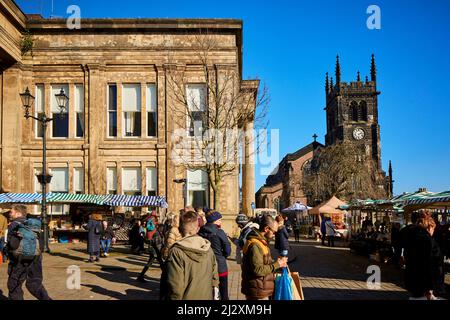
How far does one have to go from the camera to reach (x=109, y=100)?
2625cm

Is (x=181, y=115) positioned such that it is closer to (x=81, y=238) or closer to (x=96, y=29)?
(x=96, y=29)

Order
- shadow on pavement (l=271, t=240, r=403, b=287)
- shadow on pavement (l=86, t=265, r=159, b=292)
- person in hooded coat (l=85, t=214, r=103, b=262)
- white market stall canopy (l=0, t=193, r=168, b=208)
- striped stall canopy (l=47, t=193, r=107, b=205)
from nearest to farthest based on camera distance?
1. shadow on pavement (l=86, t=265, r=159, b=292)
2. shadow on pavement (l=271, t=240, r=403, b=287)
3. person in hooded coat (l=85, t=214, r=103, b=262)
4. white market stall canopy (l=0, t=193, r=168, b=208)
5. striped stall canopy (l=47, t=193, r=107, b=205)

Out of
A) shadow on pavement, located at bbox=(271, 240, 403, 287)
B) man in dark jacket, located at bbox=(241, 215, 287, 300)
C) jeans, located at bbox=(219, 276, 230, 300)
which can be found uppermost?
man in dark jacket, located at bbox=(241, 215, 287, 300)

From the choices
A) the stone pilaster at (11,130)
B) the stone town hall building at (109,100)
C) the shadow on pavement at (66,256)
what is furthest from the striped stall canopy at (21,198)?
the shadow on pavement at (66,256)

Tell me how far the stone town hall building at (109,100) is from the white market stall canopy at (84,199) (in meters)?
2.15

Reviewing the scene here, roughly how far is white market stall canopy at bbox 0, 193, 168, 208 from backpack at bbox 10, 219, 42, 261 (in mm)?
14537

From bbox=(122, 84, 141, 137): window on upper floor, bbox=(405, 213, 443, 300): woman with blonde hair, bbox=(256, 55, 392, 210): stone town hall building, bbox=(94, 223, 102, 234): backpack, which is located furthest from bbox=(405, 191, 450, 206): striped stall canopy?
bbox=(256, 55, 392, 210): stone town hall building

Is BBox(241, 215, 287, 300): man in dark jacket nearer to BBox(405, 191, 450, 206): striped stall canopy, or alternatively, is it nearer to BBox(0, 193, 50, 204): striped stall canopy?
BBox(405, 191, 450, 206): striped stall canopy

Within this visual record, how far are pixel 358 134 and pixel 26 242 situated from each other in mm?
101949

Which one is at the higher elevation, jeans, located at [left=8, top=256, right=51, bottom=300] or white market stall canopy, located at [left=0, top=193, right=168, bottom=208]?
white market stall canopy, located at [left=0, top=193, right=168, bottom=208]

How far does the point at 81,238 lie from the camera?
80.5 ft

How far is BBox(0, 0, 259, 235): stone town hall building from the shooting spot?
83.4 feet

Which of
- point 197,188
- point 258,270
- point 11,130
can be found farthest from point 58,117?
point 258,270

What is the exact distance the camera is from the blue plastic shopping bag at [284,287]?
6.16 metres
